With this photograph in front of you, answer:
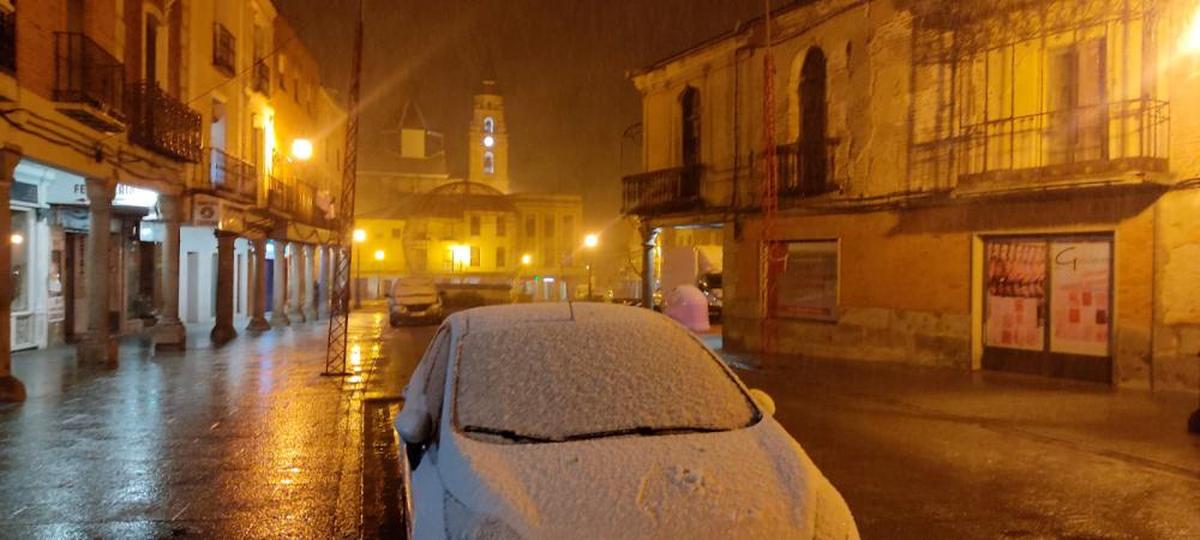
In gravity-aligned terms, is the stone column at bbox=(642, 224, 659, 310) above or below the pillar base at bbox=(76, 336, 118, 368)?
above

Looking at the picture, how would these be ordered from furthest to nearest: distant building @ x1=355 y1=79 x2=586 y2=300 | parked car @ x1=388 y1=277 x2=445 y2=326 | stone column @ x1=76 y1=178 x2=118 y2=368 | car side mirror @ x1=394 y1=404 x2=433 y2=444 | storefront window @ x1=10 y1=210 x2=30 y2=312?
1. distant building @ x1=355 y1=79 x2=586 y2=300
2. parked car @ x1=388 y1=277 x2=445 y2=326
3. storefront window @ x1=10 y1=210 x2=30 y2=312
4. stone column @ x1=76 y1=178 x2=118 y2=368
5. car side mirror @ x1=394 y1=404 x2=433 y2=444

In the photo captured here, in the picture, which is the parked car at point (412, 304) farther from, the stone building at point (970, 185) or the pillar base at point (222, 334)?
the stone building at point (970, 185)

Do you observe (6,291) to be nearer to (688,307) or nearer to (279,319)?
(688,307)

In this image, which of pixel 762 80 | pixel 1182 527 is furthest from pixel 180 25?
pixel 1182 527

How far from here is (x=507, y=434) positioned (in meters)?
4.16

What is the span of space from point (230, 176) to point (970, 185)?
17.5 meters

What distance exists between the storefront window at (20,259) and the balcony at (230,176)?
4166 millimetres

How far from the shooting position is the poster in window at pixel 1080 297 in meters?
13.7

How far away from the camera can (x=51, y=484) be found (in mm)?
7145

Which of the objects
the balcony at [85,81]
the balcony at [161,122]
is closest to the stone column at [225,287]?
the balcony at [161,122]

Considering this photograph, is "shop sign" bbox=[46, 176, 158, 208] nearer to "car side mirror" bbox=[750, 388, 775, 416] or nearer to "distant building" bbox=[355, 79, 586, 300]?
"car side mirror" bbox=[750, 388, 775, 416]

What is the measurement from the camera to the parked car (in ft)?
101

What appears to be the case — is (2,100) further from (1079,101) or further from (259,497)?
(1079,101)

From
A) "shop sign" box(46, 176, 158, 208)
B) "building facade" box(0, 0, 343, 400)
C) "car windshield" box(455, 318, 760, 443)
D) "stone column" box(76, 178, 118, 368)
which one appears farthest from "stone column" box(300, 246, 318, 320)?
"car windshield" box(455, 318, 760, 443)
